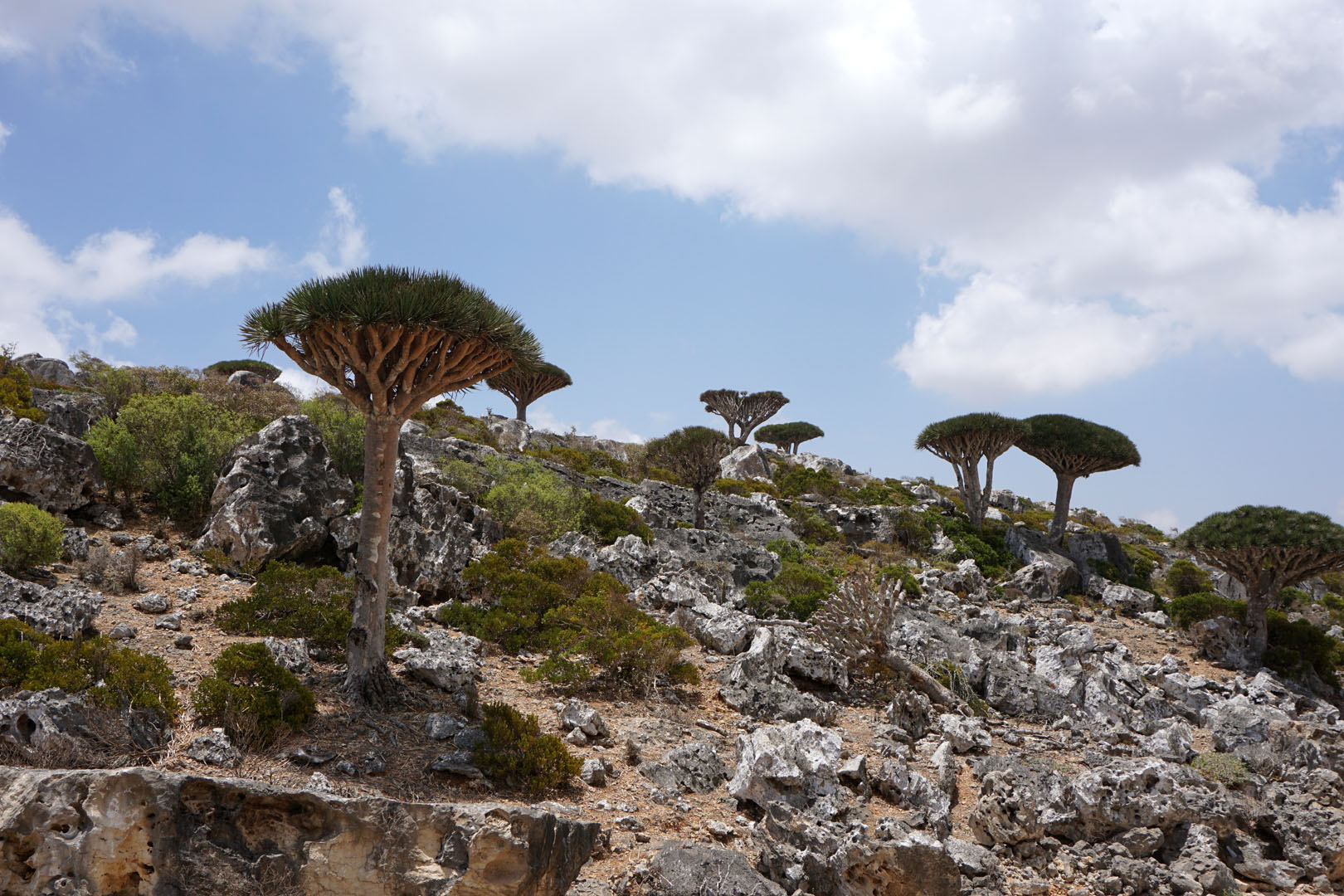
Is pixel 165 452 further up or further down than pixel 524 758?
further up

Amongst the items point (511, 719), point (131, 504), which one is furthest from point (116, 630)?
point (131, 504)

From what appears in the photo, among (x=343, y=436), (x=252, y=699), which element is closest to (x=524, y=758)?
(x=252, y=699)

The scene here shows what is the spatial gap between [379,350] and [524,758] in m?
4.56

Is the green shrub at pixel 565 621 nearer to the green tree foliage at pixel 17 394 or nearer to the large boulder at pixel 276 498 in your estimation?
the large boulder at pixel 276 498

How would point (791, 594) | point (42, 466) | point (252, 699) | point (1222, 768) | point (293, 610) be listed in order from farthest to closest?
point (791, 594), point (42, 466), point (293, 610), point (1222, 768), point (252, 699)

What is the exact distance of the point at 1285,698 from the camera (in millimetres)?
14594

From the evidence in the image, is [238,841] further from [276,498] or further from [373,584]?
[276,498]

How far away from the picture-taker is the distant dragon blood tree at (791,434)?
54.7 metres

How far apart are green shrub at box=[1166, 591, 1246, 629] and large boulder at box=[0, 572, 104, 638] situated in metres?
22.3

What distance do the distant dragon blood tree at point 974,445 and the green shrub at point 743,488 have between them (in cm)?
718

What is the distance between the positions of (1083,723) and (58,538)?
50.7 feet

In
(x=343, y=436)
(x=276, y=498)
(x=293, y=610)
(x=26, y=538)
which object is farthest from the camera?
(x=343, y=436)

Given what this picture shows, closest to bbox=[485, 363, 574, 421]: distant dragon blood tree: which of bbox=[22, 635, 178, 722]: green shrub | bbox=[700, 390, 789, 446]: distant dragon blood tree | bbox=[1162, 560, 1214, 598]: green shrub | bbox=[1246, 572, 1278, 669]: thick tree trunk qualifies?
bbox=[700, 390, 789, 446]: distant dragon blood tree

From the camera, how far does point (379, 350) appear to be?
26.9ft
